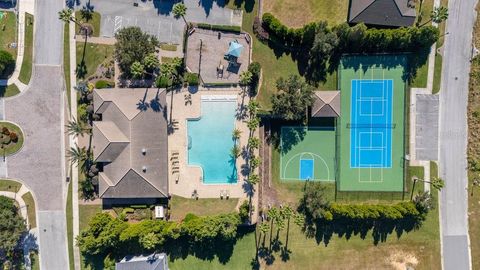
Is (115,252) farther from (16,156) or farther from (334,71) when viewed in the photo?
(334,71)

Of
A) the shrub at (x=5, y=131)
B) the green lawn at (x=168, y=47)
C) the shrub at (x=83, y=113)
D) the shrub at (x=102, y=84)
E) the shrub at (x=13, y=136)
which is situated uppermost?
the green lawn at (x=168, y=47)

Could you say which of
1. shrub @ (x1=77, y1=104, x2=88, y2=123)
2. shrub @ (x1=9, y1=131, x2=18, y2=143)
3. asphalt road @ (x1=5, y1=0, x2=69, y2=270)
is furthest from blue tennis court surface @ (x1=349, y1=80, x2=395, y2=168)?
shrub @ (x1=9, y1=131, x2=18, y2=143)

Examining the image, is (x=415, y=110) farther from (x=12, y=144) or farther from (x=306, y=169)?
(x=12, y=144)

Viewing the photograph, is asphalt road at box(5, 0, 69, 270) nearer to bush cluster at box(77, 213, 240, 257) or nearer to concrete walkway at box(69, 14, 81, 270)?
concrete walkway at box(69, 14, 81, 270)

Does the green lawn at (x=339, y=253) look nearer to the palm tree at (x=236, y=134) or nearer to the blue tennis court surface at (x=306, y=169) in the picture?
the blue tennis court surface at (x=306, y=169)

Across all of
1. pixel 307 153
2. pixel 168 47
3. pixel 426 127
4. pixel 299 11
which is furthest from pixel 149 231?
pixel 426 127

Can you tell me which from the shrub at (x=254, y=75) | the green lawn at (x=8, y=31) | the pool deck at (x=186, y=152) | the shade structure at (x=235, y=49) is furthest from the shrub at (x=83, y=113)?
the shrub at (x=254, y=75)
